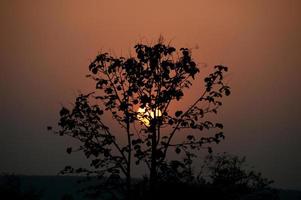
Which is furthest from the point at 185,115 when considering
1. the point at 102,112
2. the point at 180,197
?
the point at 180,197

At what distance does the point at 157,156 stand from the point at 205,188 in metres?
7.39

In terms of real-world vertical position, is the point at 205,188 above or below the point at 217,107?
below

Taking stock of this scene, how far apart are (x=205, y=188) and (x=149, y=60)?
31.9ft

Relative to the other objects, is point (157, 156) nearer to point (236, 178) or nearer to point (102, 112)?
point (102, 112)

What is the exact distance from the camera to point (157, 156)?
80.7 feet

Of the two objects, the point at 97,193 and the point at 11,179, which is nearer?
the point at 97,193

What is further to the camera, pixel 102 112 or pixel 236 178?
pixel 236 178

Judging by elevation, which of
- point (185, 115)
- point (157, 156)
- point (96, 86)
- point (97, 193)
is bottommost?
point (97, 193)

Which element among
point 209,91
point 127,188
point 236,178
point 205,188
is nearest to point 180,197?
point 205,188

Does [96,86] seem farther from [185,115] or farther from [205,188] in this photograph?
[205,188]

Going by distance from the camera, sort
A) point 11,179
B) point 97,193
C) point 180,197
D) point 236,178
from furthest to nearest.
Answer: point 236,178 → point 11,179 → point 180,197 → point 97,193

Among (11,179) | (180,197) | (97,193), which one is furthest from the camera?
(11,179)

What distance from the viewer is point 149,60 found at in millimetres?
25016

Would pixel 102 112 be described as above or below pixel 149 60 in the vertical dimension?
below
